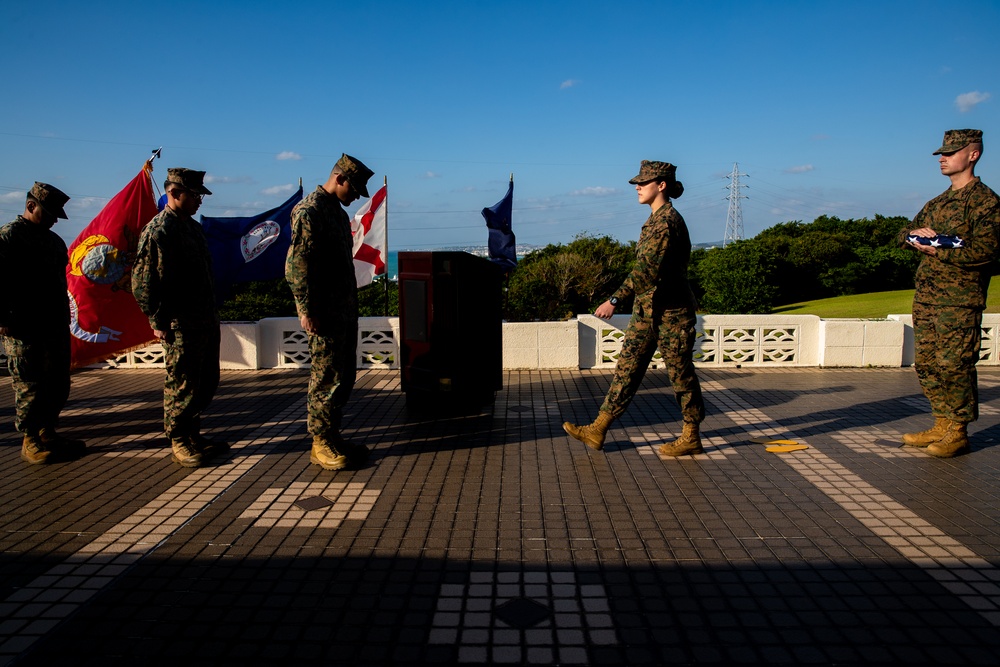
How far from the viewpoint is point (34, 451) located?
5.46 metres

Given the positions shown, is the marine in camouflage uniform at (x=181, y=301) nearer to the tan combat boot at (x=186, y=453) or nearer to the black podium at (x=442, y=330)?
the tan combat boot at (x=186, y=453)

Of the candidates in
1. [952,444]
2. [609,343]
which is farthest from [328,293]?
[609,343]

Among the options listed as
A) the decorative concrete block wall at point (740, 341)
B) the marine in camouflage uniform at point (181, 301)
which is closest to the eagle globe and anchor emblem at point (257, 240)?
the marine in camouflage uniform at point (181, 301)

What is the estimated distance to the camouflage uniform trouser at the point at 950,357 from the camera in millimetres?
5344

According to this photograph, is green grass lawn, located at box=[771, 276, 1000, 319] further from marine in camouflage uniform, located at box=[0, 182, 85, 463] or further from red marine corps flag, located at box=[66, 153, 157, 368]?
marine in camouflage uniform, located at box=[0, 182, 85, 463]

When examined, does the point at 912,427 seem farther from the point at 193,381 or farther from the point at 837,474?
the point at 193,381

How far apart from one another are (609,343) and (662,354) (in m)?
4.63

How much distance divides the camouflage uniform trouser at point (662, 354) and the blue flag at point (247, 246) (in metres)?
6.25

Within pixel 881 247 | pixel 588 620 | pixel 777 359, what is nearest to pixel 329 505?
pixel 588 620

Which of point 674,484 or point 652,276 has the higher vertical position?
point 652,276

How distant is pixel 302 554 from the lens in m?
3.77

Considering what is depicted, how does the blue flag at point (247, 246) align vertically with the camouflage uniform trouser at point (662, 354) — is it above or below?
above

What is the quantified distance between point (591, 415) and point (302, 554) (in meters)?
3.88

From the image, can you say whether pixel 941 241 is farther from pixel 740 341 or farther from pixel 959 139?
pixel 740 341
